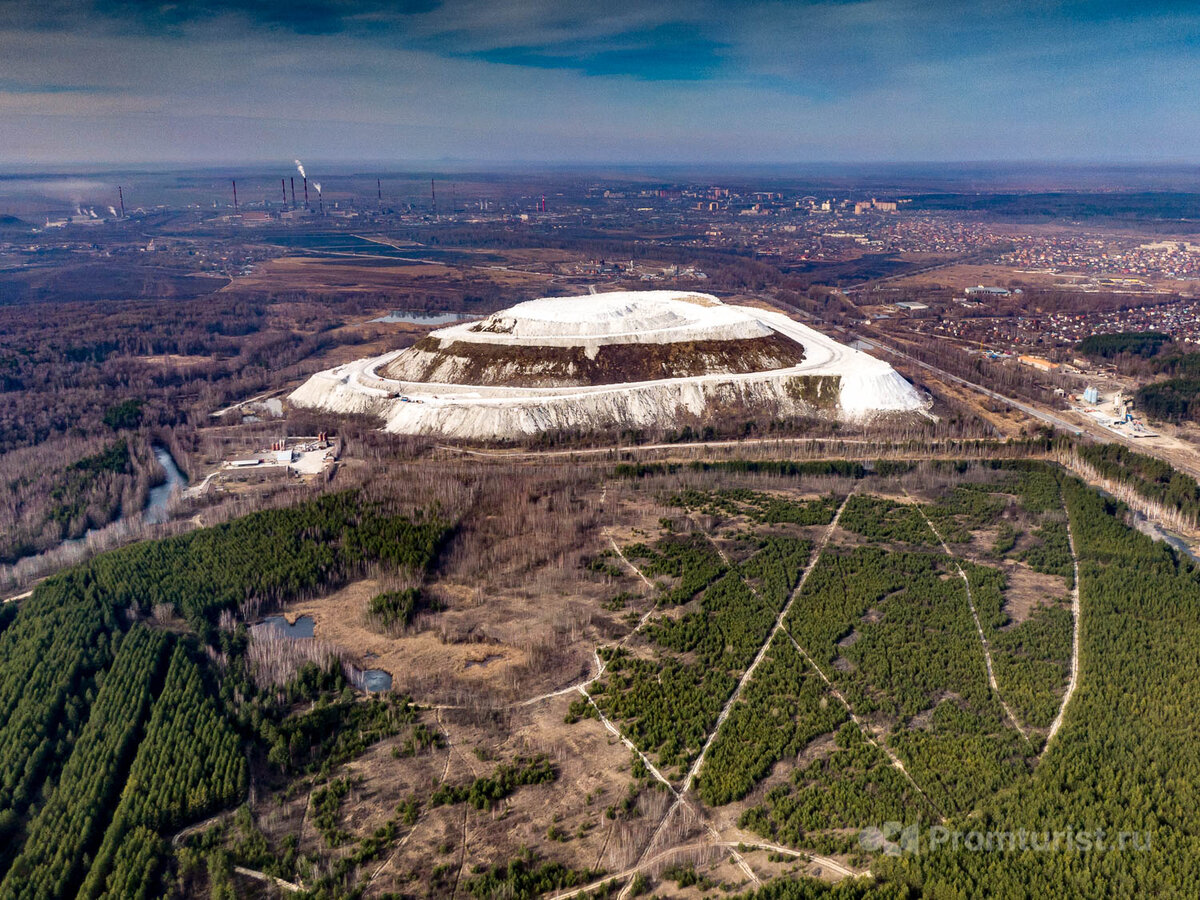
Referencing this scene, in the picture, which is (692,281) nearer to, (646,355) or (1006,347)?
(1006,347)

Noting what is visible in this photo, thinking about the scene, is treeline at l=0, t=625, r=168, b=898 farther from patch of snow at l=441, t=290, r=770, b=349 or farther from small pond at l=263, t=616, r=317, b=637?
patch of snow at l=441, t=290, r=770, b=349

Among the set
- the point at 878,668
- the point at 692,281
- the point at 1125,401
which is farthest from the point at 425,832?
the point at 692,281

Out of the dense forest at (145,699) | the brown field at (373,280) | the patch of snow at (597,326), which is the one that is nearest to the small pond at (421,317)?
the brown field at (373,280)

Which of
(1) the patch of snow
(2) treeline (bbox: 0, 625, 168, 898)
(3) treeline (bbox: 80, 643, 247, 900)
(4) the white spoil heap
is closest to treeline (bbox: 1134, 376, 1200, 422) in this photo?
(4) the white spoil heap

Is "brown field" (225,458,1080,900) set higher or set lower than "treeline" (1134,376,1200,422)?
lower

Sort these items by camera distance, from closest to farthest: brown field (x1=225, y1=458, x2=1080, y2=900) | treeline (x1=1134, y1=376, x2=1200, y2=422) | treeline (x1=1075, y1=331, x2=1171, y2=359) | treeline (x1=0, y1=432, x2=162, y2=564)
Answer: brown field (x1=225, y1=458, x2=1080, y2=900)
treeline (x1=0, y1=432, x2=162, y2=564)
treeline (x1=1134, y1=376, x2=1200, y2=422)
treeline (x1=1075, y1=331, x2=1171, y2=359)

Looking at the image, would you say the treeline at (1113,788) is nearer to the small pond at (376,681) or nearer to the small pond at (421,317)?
the small pond at (376,681)

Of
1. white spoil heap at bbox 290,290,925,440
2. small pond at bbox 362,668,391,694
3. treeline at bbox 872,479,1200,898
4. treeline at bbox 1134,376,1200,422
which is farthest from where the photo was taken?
treeline at bbox 1134,376,1200,422

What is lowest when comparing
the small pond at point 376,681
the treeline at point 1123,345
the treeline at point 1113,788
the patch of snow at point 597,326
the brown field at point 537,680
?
the small pond at point 376,681
